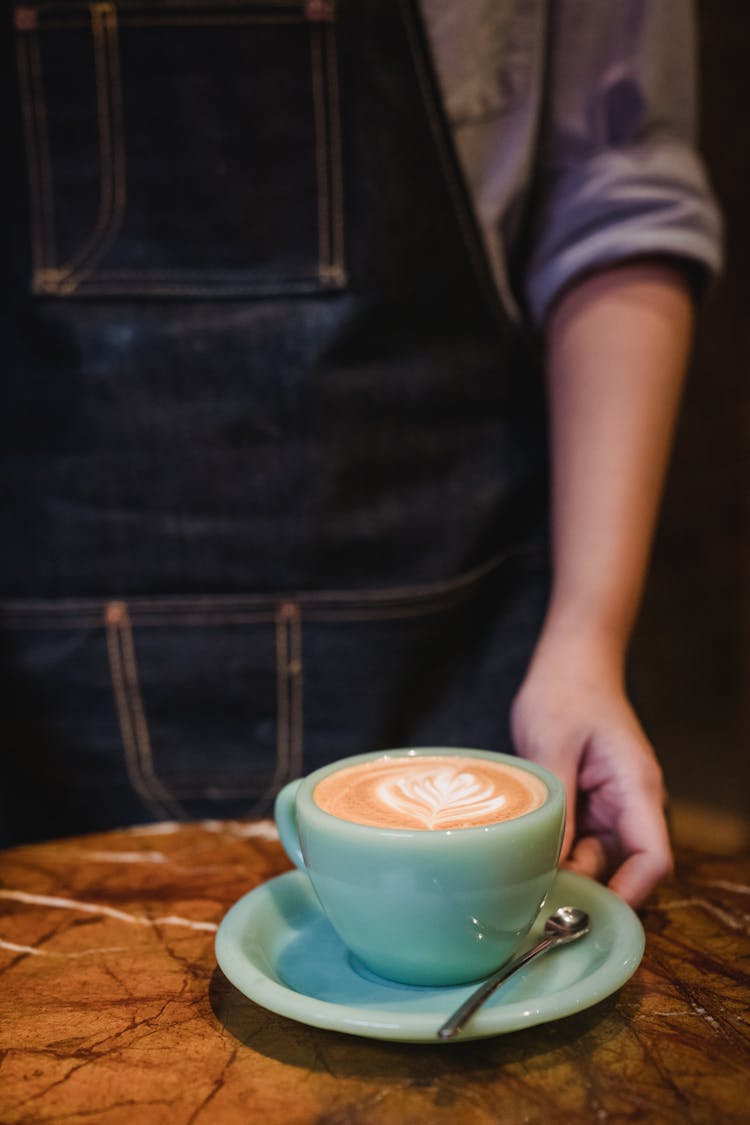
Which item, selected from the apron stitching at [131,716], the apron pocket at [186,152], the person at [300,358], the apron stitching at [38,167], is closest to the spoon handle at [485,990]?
the person at [300,358]

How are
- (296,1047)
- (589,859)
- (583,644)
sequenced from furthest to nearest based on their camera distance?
(583,644) → (589,859) → (296,1047)

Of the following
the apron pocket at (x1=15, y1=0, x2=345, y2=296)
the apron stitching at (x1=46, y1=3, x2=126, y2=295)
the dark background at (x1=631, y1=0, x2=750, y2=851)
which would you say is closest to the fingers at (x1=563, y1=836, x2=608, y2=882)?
the apron pocket at (x1=15, y1=0, x2=345, y2=296)

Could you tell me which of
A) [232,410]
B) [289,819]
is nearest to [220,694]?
[232,410]

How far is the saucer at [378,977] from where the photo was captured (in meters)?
0.51

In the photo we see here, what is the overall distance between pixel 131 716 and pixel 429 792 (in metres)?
0.56

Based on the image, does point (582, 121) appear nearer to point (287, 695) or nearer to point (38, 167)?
point (38, 167)

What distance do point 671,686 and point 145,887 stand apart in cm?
303

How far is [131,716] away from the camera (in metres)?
1.11

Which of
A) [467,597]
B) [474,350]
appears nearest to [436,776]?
[467,597]

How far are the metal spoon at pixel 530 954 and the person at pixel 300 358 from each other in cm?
42

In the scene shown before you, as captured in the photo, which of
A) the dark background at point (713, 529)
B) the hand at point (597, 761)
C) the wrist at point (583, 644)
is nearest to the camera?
the hand at point (597, 761)

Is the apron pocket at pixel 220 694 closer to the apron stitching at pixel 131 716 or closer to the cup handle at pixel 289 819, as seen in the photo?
the apron stitching at pixel 131 716

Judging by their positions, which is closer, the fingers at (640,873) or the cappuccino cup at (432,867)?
the cappuccino cup at (432,867)

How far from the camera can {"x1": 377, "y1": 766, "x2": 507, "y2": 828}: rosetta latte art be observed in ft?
2.00
